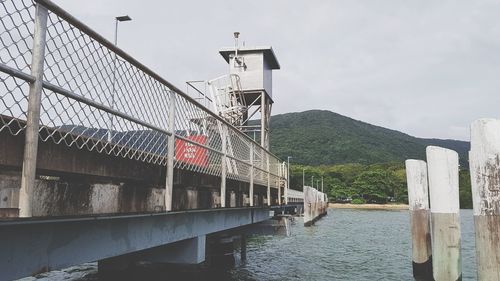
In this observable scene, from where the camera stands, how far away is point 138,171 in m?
5.25

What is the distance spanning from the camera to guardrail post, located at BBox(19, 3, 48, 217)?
11.0ft

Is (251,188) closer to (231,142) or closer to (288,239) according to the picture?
(231,142)

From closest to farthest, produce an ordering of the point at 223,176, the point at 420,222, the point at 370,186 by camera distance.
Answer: the point at 223,176 < the point at 420,222 < the point at 370,186

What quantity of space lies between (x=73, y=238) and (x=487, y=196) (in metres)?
7.24

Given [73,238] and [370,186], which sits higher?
[370,186]

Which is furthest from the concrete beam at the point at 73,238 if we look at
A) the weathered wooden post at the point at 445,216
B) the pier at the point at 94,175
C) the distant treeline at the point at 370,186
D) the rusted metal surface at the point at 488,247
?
the distant treeline at the point at 370,186

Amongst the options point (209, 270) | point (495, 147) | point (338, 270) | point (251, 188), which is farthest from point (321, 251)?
point (495, 147)

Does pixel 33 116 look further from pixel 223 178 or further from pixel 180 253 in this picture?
pixel 223 178

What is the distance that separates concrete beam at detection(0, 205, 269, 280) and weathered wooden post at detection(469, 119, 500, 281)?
5.56 m

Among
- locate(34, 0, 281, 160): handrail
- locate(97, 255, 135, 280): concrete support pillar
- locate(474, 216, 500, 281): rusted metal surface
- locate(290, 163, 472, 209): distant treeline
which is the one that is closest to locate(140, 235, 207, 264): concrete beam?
locate(34, 0, 281, 160): handrail

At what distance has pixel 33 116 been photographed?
137 inches

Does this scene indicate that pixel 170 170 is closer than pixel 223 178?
Yes

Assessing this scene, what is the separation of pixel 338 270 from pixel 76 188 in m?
13.4

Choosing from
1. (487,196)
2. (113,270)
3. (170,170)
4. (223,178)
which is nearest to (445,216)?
(487,196)
